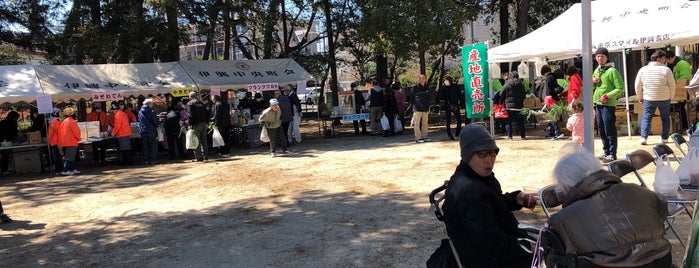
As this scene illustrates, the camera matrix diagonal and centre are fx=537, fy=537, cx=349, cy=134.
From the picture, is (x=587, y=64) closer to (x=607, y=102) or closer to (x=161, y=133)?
(x=607, y=102)

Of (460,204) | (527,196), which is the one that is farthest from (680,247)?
(460,204)

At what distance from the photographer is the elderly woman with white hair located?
214 cm

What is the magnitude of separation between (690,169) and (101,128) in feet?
42.5

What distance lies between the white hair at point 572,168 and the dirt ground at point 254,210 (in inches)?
18.0

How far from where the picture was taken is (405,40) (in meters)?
16.6

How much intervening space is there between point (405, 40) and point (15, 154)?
427 inches

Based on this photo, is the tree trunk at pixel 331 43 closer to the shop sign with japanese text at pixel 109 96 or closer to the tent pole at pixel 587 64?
the shop sign with japanese text at pixel 109 96

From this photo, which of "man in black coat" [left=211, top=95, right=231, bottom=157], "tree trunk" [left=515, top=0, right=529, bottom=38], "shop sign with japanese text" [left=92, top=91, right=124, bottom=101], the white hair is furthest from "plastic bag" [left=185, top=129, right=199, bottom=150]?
"tree trunk" [left=515, top=0, right=529, bottom=38]

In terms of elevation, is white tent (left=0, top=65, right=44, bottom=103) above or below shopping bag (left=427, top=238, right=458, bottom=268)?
above

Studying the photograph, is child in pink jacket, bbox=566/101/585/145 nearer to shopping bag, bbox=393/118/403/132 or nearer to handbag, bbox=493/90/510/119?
handbag, bbox=493/90/510/119

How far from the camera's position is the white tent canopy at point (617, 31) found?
9.66m

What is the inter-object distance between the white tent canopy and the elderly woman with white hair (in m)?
8.69

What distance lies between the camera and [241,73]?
15.5 meters

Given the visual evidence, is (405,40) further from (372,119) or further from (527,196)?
(527,196)
